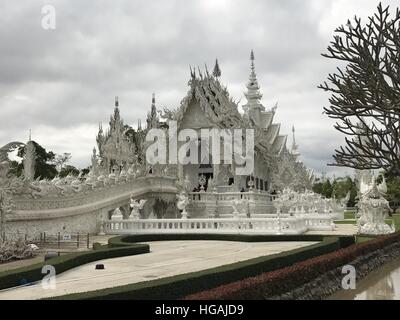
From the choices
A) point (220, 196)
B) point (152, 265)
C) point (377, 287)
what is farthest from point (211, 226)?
point (377, 287)

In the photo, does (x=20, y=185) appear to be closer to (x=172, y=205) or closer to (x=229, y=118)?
(x=172, y=205)

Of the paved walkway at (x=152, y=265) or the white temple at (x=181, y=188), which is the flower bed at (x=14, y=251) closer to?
the paved walkway at (x=152, y=265)

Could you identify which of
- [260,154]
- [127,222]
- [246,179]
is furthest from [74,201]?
[260,154]

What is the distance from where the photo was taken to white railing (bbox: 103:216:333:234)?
21.8 m

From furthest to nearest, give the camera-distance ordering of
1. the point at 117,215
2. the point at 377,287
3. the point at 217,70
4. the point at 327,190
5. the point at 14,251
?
the point at 327,190 < the point at 217,70 < the point at 117,215 < the point at 14,251 < the point at 377,287

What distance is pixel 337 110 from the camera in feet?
52.5

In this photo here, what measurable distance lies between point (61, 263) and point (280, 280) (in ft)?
17.0

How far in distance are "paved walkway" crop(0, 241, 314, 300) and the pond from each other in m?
3.25

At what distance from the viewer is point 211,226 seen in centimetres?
2292

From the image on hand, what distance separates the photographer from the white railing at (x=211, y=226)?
21.8 meters

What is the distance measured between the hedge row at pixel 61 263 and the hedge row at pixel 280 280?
14.0 feet

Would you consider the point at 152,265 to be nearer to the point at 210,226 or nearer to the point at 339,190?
the point at 210,226

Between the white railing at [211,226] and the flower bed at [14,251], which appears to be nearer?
the flower bed at [14,251]

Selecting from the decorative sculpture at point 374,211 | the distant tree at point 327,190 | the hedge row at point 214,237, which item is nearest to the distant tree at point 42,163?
the hedge row at point 214,237
